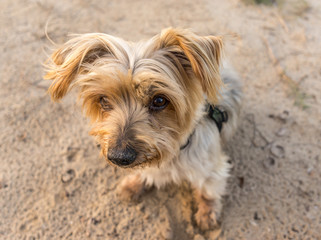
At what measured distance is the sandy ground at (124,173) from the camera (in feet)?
10.4

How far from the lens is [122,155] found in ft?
7.26

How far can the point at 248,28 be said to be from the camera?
5516 mm

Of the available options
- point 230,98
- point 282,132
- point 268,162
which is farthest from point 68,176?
point 282,132

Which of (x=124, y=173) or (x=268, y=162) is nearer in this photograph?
(x=124, y=173)

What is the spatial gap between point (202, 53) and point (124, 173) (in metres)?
2.13

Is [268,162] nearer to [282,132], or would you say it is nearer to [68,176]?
[282,132]

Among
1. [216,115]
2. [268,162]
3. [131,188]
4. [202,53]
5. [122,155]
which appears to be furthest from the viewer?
[268,162]

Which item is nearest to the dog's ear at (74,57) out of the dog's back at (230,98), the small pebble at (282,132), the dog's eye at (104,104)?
the dog's eye at (104,104)

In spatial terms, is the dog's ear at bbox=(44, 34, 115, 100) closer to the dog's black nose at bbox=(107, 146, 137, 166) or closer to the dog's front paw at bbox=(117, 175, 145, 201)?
the dog's black nose at bbox=(107, 146, 137, 166)

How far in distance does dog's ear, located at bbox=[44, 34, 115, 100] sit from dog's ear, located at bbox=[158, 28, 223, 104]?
23.4 inches

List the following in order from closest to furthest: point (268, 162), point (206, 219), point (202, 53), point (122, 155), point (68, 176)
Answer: point (202, 53) → point (122, 155) → point (206, 219) → point (68, 176) → point (268, 162)

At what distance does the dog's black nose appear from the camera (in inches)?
87.3

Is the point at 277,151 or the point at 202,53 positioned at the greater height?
the point at 202,53

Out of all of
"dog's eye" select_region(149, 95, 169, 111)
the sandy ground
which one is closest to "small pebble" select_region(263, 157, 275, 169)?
the sandy ground
